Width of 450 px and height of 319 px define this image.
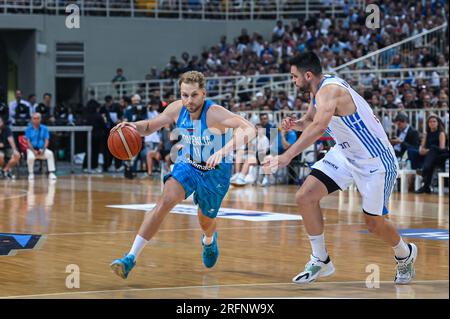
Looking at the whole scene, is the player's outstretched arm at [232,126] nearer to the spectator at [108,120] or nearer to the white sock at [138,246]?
the white sock at [138,246]

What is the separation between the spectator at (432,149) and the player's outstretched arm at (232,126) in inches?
450

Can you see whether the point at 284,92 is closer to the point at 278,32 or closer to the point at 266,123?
the point at 266,123

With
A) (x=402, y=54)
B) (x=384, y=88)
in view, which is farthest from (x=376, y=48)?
(x=384, y=88)

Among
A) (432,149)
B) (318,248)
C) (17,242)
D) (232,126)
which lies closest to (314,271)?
(318,248)

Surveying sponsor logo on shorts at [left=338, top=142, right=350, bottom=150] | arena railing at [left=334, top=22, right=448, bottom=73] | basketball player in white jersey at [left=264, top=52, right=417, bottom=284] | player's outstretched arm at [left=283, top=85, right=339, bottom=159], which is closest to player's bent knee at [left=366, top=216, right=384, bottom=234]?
basketball player in white jersey at [left=264, top=52, right=417, bottom=284]

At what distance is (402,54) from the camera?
2827cm

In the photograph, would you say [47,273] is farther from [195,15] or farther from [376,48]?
[195,15]

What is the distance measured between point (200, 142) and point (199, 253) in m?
2.08

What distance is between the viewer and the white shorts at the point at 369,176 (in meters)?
8.38

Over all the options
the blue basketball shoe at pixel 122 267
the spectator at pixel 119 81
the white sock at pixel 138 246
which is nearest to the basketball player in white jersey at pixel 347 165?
the white sock at pixel 138 246

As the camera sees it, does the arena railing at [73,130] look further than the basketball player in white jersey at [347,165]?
Yes

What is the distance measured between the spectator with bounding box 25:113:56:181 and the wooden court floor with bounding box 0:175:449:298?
19.4ft

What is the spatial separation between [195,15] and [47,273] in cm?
A: 2838

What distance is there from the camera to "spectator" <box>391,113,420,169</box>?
20.2 metres
